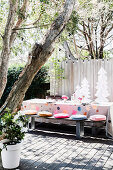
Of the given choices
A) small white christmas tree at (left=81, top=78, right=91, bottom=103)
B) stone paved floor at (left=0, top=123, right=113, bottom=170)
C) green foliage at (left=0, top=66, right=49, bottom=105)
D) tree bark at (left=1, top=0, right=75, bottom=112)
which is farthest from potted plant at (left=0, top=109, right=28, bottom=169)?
green foliage at (left=0, top=66, right=49, bottom=105)

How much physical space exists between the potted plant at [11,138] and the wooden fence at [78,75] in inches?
141

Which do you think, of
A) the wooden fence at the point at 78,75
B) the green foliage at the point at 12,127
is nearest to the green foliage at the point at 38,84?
the wooden fence at the point at 78,75

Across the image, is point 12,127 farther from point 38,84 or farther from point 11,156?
point 38,84

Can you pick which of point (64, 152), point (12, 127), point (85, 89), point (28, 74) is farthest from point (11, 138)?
point (85, 89)

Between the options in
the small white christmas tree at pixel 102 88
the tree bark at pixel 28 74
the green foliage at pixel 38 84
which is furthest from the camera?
the green foliage at pixel 38 84

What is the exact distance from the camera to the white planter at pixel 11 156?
311 centimetres

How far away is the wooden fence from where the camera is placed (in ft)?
20.3

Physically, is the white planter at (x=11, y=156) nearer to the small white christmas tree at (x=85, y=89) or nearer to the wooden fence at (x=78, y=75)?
the small white christmas tree at (x=85, y=89)

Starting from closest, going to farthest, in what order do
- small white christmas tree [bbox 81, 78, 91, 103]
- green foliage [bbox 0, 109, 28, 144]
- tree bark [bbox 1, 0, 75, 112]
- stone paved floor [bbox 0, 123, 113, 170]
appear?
tree bark [bbox 1, 0, 75, 112] → green foliage [bbox 0, 109, 28, 144] → stone paved floor [bbox 0, 123, 113, 170] → small white christmas tree [bbox 81, 78, 91, 103]

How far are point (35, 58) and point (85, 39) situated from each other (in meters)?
8.47

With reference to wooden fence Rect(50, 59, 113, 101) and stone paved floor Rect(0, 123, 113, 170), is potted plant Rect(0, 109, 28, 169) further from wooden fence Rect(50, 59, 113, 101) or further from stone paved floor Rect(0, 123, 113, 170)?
wooden fence Rect(50, 59, 113, 101)

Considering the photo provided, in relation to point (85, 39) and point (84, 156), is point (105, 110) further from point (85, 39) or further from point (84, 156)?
point (85, 39)

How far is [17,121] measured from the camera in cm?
316

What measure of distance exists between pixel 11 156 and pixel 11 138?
269 mm
